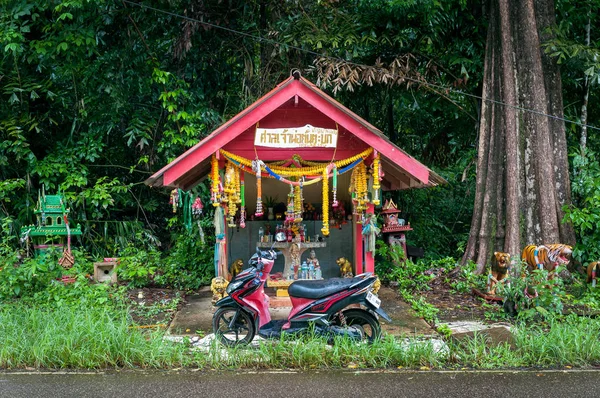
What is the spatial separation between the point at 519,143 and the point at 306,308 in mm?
5433

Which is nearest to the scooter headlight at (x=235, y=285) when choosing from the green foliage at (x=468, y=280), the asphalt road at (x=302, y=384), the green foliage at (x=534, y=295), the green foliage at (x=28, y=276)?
the asphalt road at (x=302, y=384)

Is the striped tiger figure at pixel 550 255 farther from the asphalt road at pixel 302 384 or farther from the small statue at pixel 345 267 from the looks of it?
the small statue at pixel 345 267

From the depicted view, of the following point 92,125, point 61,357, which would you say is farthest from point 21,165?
point 61,357

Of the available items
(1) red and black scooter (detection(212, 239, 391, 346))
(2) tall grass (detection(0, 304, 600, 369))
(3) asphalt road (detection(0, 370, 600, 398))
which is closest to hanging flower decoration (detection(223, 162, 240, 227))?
(1) red and black scooter (detection(212, 239, 391, 346))

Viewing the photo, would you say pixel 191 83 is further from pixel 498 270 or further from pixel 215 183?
pixel 498 270

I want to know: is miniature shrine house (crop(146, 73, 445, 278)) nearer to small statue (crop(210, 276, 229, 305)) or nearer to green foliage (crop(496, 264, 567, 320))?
small statue (crop(210, 276, 229, 305))

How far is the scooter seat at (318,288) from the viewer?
581 centimetres

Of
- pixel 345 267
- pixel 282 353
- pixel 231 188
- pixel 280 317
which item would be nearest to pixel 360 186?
pixel 345 267

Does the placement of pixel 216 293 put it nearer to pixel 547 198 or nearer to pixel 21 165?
pixel 547 198

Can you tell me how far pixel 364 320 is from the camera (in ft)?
19.5

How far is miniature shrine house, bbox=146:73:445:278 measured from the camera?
689 centimetres

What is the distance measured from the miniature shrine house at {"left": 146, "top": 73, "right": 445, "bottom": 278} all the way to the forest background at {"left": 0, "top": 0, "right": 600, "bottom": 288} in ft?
6.82

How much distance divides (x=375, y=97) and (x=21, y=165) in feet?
24.5

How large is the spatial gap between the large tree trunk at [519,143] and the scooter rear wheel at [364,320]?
13.7 ft
